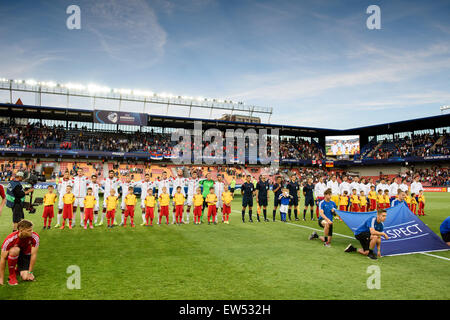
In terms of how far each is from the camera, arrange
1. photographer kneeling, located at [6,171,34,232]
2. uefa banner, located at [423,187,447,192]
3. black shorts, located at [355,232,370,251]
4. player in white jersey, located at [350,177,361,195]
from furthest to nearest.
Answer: uefa banner, located at [423,187,447,192] < player in white jersey, located at [350,177,361,195] < photographer kneeling, located at [6,171,34,232] < black shorts, located at [355,232,370,251]

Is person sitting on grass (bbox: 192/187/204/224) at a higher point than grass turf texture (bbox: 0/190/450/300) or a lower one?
higher

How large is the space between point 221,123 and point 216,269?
124ft

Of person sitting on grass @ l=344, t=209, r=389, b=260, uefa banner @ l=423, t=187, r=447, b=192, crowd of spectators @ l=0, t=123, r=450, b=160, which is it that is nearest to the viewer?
person sitting on grass @ l=344, t=209, r=389, b=260

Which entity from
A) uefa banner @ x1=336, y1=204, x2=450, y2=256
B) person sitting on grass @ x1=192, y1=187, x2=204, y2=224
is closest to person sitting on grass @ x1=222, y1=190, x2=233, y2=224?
person sitting on grass @ x1=192, y1=187, x2=204, y2=224

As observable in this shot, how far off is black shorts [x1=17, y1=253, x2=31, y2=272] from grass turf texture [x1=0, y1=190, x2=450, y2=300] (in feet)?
0.94

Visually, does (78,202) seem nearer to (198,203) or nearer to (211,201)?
(198,203)

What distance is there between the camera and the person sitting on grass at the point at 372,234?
283 inches

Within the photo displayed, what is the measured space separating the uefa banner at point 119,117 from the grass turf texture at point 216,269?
30.5 m

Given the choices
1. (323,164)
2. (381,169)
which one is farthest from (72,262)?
(381,169)

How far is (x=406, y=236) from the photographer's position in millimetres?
7938

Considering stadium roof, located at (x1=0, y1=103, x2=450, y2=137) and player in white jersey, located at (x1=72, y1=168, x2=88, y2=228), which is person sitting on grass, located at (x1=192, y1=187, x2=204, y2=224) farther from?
stadium roof, located at (x1=0, y1=103, x2=450, y2=137)

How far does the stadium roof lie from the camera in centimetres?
3766

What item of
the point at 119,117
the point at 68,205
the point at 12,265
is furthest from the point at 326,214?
the point at 119,117

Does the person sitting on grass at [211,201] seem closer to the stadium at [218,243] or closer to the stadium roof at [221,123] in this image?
the stadium at [218,243]
